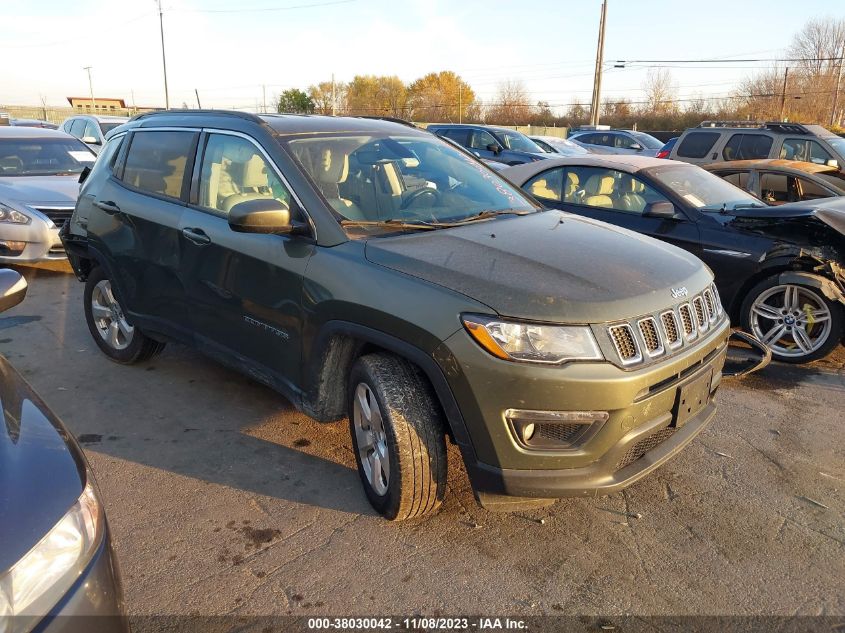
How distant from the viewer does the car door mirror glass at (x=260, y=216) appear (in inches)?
122

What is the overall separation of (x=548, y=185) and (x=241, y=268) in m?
4.04

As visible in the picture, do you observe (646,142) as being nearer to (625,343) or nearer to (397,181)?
(397,181)

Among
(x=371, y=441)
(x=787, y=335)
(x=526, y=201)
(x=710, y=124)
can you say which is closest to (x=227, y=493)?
(x=371, y=441)

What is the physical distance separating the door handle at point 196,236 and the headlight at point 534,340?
6.18 feet

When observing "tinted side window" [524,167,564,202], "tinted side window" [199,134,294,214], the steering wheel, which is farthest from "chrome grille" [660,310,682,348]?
"tinted side window" [524,167,564,202]

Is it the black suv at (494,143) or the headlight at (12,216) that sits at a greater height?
the black suv at (494,143)

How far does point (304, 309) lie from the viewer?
10.4 feet

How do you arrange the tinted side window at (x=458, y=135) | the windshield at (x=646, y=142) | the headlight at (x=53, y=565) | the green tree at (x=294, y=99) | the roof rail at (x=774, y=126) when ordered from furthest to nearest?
the green tree at (x=294, y=99) < the windshield at (x=646, y=142) < the tinted side window at (x=458, y=135) < the roof rail at (x=774, y=126) < the headlight at (x=53, y=565)

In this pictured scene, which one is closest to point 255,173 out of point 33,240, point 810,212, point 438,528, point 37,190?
point 438,528

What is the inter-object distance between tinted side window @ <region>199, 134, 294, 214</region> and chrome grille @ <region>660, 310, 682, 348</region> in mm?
1870

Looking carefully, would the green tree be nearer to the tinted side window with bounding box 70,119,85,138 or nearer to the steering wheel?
the tinted side window with bounding box 70,119,85,138

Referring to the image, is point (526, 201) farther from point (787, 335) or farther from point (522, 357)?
point (787, 335)

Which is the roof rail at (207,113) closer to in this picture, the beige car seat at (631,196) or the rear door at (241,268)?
the rear door at (241,268)

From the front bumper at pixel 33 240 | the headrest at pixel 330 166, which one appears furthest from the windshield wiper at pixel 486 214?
the front bumper at pixel 33 240
